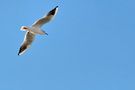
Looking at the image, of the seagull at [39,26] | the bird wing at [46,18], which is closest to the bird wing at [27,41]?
the seagull at [39,26]

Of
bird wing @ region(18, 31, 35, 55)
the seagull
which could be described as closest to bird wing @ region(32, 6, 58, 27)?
the seagull

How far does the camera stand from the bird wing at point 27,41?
3541 cm

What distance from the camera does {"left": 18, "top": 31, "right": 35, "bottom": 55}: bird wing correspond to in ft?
116

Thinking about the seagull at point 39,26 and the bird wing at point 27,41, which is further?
the bird wing at point 27,41

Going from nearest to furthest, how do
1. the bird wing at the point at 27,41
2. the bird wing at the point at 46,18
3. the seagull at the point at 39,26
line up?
1. the seagull at the point at 39,26
2. the bird wing at the point at 46,18
3. the bird wing at the point at 27,41

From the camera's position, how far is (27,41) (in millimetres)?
35906

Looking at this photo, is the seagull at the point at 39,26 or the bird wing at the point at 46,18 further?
the bird wing at the point at 46,18

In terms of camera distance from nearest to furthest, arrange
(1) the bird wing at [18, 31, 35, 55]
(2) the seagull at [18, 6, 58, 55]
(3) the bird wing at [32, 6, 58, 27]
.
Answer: (2) the seagull at [18, 6, 58, 55] < (3) the bird wing at [32, 6, 58, 27] < (1) the bird wing at [18, 31, 35, 55]

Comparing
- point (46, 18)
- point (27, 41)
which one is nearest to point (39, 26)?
point (46, 18)

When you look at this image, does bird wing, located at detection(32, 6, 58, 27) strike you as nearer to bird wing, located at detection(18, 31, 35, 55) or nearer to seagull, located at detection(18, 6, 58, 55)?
seagull, located at detection(18, 6, 58, 55)

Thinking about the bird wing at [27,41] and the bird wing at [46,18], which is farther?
the bird wing at [27,41]

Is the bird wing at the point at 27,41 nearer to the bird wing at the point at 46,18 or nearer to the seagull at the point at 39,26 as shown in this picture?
the seagull at the point at 39,26

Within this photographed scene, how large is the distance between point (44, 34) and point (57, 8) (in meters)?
1.81

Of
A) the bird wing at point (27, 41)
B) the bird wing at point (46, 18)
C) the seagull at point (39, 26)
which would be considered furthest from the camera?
the bird wing at point (27, 41)
